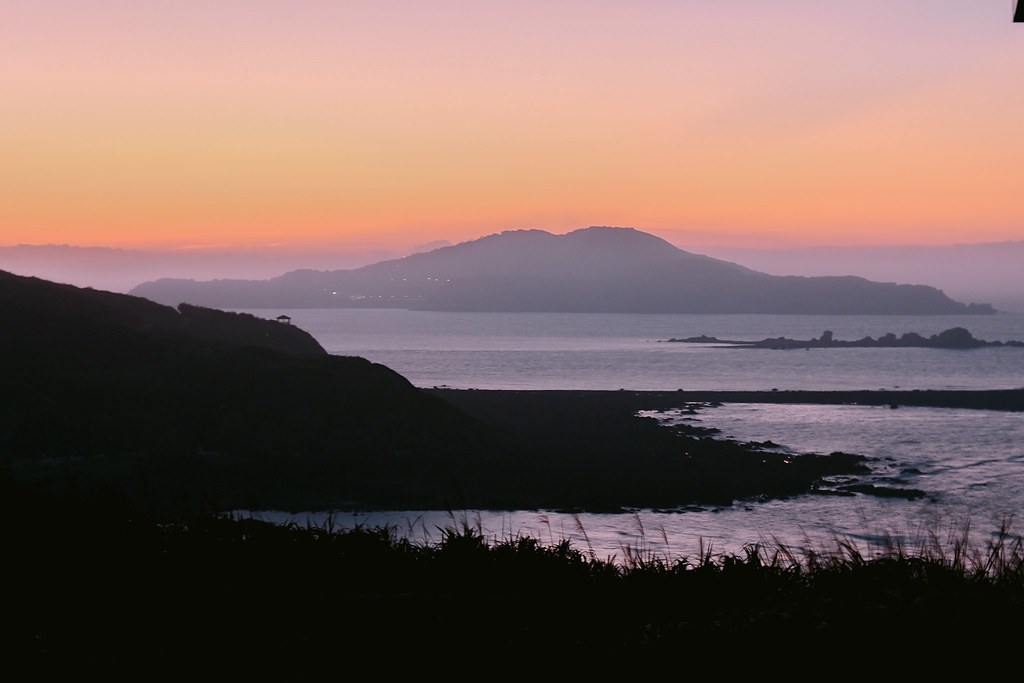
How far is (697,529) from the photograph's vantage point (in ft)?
120

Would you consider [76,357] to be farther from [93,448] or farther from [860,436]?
[860,436]

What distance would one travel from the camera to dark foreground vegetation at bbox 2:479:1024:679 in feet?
21.4

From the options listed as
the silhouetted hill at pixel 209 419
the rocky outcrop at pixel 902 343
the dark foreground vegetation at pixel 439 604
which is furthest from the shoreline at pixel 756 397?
the rocky outcrop at pixel 902 343

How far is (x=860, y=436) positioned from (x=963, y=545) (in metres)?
59.0

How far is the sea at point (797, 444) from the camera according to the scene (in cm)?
2620

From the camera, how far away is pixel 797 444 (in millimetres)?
59312

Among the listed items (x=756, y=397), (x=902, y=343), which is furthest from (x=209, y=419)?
(x=902, y=343)

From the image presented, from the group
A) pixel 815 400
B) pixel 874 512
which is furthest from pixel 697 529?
pixel 815 400

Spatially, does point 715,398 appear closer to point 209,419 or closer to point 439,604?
point 209,419

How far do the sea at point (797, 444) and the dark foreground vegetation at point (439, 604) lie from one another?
54 centimetres

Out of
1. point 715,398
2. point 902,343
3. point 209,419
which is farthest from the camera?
point 902,343

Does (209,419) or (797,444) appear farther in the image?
(797,444)

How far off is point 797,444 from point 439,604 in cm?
5447

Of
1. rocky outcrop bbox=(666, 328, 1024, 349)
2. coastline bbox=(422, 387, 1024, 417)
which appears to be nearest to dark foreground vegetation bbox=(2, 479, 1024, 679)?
coastline bbox=(422, 387, 1024, 417)
